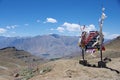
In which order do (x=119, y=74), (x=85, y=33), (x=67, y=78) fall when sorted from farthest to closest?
(x=85, y=33)
(x=119, y=74)
(x=67, y=78)

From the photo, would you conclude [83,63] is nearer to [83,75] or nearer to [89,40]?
[89,40]

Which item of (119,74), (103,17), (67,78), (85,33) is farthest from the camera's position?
(85,33)

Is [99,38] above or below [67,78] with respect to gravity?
above

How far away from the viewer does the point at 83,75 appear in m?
Result: 36.6

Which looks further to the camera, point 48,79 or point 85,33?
point 85,33

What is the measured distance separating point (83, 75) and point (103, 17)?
9372 millimetres

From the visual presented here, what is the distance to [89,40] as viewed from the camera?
1725 inches

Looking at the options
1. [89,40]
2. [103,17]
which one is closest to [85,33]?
[89,40]

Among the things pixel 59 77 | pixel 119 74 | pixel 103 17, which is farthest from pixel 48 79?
pixel 103 17

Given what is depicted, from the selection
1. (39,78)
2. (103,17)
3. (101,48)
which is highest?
(103,17)

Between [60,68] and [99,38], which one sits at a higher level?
[99,38]

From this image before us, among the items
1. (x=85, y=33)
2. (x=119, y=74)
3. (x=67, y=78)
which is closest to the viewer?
(x=67, y=78)

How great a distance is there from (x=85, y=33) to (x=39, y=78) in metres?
11.5

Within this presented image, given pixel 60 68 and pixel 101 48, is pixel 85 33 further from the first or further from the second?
pixel 60 68
